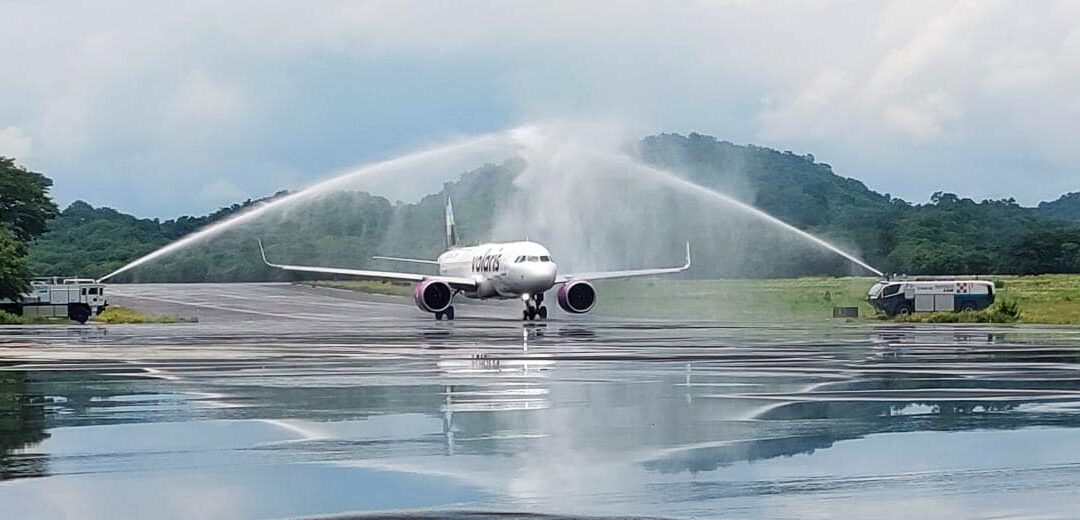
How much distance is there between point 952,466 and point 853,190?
163324 mm

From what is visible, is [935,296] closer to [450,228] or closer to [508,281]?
[508,281]

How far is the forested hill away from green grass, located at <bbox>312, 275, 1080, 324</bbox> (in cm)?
370

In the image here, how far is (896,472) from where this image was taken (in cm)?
1362

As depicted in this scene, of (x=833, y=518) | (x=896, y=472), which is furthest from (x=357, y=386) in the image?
(x=833, y=518)

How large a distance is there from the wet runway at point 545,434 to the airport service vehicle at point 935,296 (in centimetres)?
3288

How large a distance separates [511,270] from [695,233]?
106 ft

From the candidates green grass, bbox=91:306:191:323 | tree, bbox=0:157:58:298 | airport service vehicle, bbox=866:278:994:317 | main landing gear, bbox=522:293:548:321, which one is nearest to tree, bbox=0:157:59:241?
tree, bbox=0:157:58:298

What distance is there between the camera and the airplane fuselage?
64875 mm

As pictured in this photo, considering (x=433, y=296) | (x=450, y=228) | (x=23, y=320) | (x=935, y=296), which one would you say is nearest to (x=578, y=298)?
(x=433, y=296)

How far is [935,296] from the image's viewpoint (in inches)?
2648

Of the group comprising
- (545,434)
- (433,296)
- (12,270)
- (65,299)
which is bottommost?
(545,434)

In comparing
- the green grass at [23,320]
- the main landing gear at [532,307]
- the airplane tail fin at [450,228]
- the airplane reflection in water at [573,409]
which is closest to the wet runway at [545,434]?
the airplane reflection in water at [573,409]

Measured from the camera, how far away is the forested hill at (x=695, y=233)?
332 feet

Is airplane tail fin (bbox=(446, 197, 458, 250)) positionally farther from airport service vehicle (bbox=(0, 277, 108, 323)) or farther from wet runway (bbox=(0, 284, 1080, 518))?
wet runway (bbox=(0, 284, 1080, 518))
